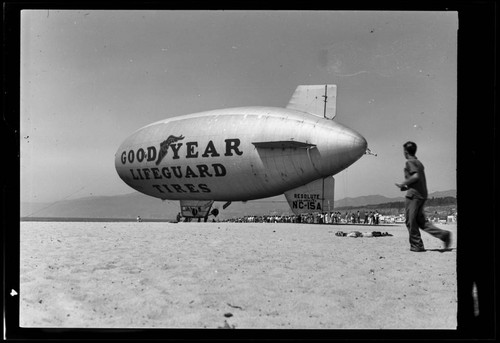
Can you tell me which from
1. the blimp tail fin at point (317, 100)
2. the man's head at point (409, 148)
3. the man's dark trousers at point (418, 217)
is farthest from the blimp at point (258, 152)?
the man's head at point (409, 148)

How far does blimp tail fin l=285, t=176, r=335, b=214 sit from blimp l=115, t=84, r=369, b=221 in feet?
0.16

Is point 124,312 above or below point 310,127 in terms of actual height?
below

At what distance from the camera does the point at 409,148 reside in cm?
713

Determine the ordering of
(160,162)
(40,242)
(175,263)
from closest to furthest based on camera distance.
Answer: (175,263) → (40,242) → (160,162)

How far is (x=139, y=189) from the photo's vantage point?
95.1 ft

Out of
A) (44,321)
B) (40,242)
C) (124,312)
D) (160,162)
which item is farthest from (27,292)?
(160,162)

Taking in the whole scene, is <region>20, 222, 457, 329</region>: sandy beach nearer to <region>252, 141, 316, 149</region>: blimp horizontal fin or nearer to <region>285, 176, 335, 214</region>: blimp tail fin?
<region>252, 141, 316, 149</region>: blimp horizontal fin

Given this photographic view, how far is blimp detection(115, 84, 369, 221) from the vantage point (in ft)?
63.2

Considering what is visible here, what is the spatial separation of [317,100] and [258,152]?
3.79m

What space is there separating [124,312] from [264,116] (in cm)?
1680

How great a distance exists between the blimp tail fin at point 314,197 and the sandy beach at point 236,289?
12.1m

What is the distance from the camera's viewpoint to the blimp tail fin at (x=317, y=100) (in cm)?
2012

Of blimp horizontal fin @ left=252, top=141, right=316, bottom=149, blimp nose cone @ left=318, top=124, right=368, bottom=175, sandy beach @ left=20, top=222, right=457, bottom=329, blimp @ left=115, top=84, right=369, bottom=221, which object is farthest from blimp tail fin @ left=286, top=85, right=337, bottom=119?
sandy beach @ left=20, top=222, right=457, bottom=329
